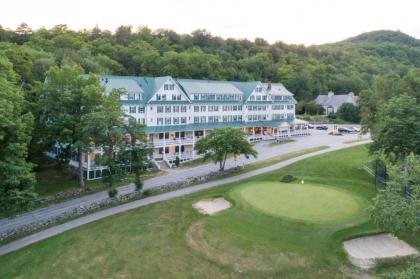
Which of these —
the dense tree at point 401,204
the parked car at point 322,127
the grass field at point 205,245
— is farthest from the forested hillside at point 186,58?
the dense tree at point 401,204

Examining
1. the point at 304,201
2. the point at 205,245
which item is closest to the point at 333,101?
the point at 304,201

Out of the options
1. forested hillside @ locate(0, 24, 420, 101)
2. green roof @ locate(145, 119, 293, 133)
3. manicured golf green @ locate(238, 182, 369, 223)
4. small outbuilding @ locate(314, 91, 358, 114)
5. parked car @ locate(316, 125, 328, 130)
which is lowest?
manicured golf green @ locate(238, 182, 369, 223)

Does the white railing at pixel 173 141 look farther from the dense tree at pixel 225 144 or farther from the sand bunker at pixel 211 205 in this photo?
the sand bunker at pixel 211 205

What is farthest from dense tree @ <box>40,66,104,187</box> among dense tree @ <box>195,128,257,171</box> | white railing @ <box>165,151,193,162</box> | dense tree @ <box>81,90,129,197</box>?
white railing @ <box>165,151,193,162</box>

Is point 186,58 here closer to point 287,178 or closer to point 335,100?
point 335,100

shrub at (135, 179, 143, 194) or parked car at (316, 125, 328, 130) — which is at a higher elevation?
parked car at (316, 125, 328, 130)

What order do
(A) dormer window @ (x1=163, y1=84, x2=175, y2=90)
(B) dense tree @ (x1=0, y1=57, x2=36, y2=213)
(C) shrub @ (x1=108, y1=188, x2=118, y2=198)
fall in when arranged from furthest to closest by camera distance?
(A) dormer window @ (x1=163, y1=84, x2=175, y2=90) → (C) shrub @ (x1=108, y1=188, x2=118, y2=198) → (B) dense tree @ (x1=0, y1=57, x2=36, y2=213)

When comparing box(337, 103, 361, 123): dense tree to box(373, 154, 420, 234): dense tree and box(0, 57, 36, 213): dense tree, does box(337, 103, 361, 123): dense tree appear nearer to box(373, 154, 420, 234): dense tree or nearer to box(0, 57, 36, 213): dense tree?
box(373, 154, 420, 234): dense tree

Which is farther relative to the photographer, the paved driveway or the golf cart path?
the paved driveway
